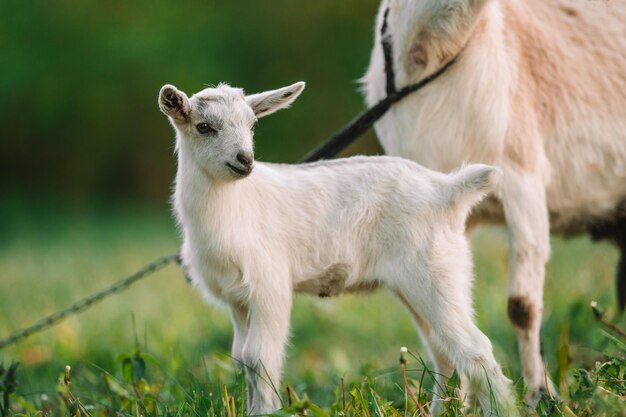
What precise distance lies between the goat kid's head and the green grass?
0.87 meters

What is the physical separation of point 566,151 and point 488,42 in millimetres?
807

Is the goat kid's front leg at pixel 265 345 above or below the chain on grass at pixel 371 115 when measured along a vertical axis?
below

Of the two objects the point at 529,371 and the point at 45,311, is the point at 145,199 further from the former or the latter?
the point at 529,371

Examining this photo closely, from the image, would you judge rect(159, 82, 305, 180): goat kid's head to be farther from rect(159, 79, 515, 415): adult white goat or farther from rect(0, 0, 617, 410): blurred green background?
rect(0, 0, 617, 410): blurred green background

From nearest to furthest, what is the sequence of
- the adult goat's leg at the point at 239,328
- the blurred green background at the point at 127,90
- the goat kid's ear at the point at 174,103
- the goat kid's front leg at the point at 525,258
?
the goat kid's ear at the point at 174,103, the adult goat's leg at the point at 239,328, the goat kid's front leg at the point at 525,258, the blurred green background at the point at 127,90

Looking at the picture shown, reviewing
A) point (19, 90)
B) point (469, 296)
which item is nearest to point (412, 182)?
point (469, 296)

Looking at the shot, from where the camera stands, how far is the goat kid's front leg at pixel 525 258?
16.4 ft

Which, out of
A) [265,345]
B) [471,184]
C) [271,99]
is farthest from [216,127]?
[471,184]

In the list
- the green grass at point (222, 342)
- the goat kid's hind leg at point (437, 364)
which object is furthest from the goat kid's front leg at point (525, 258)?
the goat kid's hind leg at point (437, 364)

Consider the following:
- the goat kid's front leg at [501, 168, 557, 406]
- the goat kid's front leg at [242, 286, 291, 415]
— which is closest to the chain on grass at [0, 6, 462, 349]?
the goat kid's front leg at [501, 168, 557, 406]

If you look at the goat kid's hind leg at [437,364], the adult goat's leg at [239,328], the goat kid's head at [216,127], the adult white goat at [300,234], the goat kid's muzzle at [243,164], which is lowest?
the goat kid's hind leg at [437,364]

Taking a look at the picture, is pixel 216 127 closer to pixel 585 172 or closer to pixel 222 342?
pixel 585 172

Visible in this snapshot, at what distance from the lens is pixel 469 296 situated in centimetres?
398

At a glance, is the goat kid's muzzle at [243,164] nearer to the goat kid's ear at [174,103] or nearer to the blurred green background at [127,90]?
the goat kid's ear at [174,103]
